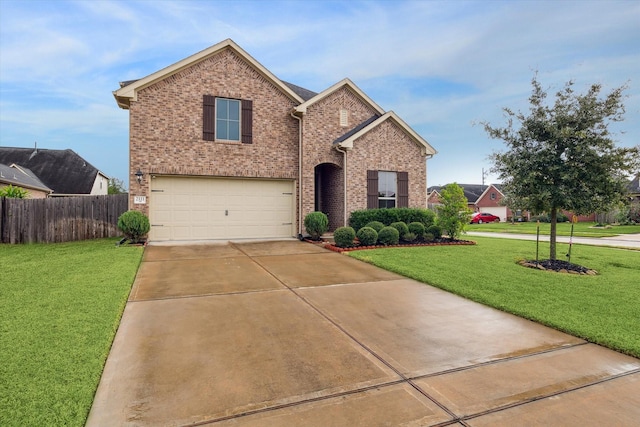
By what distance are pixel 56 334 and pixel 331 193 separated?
38.8 feet

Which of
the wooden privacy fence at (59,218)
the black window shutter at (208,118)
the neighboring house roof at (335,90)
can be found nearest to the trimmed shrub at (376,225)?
the neighboring house roof at (335,90)

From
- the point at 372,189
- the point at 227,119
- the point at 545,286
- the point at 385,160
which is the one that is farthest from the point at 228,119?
the point at 545,286

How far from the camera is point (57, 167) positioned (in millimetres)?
29141

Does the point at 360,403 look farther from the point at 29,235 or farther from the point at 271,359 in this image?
the point at 29,235

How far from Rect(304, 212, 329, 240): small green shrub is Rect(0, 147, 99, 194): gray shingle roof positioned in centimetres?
2406

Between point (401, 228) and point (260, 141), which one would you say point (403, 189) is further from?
point (260, 141)

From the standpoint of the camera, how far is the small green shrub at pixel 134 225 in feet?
34.5

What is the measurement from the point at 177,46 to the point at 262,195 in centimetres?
1469

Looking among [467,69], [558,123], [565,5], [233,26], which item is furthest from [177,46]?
[558,123]

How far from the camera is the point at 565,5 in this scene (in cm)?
1134

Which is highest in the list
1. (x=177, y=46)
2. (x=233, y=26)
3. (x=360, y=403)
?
(x=177, y=46)

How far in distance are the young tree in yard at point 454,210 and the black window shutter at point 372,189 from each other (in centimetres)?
274

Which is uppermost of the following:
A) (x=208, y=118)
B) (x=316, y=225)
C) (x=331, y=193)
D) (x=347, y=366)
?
(x=208, y=118)

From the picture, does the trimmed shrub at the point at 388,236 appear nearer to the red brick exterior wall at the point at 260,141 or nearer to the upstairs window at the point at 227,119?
the red brick exterior wall at the point at 260,141
